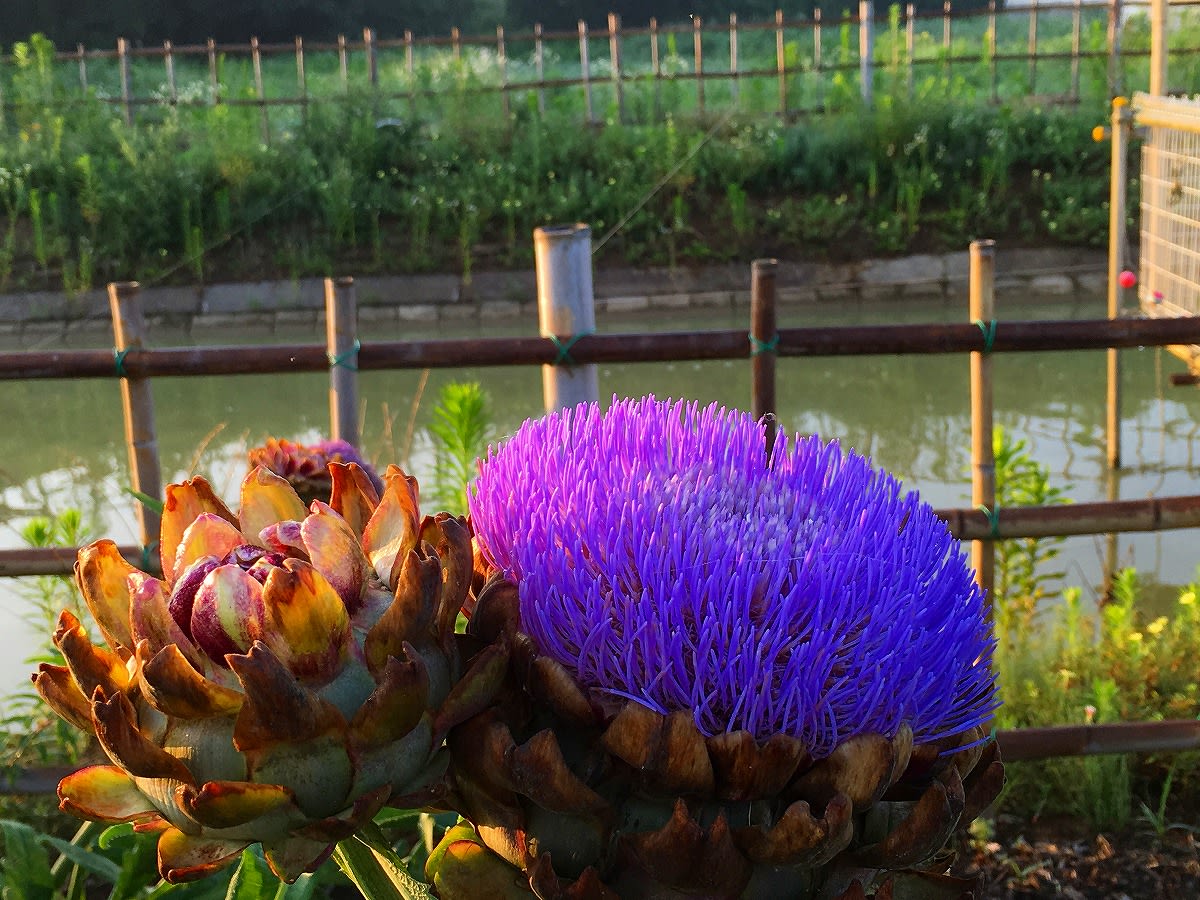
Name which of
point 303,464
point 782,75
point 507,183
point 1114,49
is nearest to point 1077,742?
point 303,464

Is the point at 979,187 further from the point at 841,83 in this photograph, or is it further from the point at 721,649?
the point at 721,649

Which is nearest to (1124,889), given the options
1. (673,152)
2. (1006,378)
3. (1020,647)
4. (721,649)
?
(1020,647)

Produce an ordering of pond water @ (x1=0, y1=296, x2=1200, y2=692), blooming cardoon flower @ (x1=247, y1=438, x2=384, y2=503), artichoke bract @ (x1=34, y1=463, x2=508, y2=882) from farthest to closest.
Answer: pond water @ (x1=0, y1=296, x2=1200, y2=692), blooming cardoon flower @ (x1=247, y1=438, x2=384, y2=503), artichoke bract @ (x1=34, y1=463, x2=508, y2=882)

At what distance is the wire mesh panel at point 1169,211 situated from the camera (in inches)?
162

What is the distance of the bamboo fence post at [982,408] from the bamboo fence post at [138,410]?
1.40 meters

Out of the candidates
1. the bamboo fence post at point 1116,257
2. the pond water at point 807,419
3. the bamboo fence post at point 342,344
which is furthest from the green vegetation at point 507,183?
the bamboo fence post at point 342,344

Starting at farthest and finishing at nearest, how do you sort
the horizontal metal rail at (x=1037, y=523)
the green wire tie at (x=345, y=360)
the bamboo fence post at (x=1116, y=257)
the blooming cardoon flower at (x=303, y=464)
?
1. the bamboo fence post at (x=1116, y=257)
2. the green wire tie at (x=345, y=360)
3. the horizontal metal rail at (x=1037, y=523)
4. the blooming cardoon flower at (x=303, y=464)

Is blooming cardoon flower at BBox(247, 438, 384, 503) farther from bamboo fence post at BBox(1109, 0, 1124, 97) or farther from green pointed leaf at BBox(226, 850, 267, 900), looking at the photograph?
bamboo fence post at BBox(1109, 0, 1124, 97)

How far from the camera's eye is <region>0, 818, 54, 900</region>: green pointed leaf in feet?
3.79

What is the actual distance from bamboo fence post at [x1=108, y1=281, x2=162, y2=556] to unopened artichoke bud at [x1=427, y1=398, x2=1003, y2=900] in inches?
68.9

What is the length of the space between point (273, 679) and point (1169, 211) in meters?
4.57

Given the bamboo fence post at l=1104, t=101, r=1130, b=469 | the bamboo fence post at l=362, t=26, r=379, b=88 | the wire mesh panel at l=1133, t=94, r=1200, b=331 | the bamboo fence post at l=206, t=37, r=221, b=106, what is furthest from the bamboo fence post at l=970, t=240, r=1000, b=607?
the bamboo fence post at l=206, t=37, r=221, b=106

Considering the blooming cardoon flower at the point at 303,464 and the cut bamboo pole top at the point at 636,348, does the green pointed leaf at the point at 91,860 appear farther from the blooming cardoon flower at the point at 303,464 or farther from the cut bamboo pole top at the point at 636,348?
the cut bamboo pole top at the point at 636,348

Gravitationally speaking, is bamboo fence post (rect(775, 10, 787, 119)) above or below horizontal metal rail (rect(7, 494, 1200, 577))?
above
